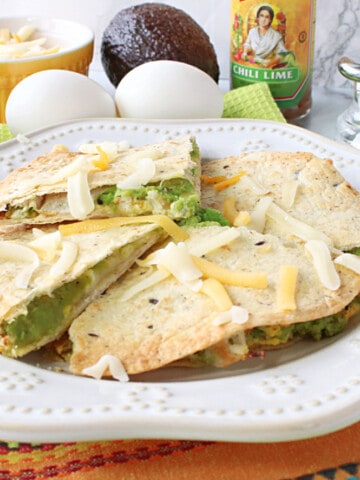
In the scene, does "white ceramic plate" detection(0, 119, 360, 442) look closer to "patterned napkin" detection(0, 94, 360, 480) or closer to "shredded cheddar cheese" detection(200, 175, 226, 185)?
"patterned napkin" detection(0, 94, 360, 480)

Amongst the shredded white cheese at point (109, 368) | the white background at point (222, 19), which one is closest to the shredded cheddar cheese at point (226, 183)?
the shredded white cheese at point (109, 368)

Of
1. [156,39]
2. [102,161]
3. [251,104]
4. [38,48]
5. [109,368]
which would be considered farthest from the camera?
[38,48]

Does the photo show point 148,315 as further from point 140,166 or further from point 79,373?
point 140,166

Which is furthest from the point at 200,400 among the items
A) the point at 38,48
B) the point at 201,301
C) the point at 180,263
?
the point at 38,48

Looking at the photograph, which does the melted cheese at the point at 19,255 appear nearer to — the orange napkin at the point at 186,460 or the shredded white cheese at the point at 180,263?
the shredded white cheese at the point at 180,263

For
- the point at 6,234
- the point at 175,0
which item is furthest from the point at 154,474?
the point at 175,0

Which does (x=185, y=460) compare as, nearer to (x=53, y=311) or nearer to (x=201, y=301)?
(x=201, y=301)
